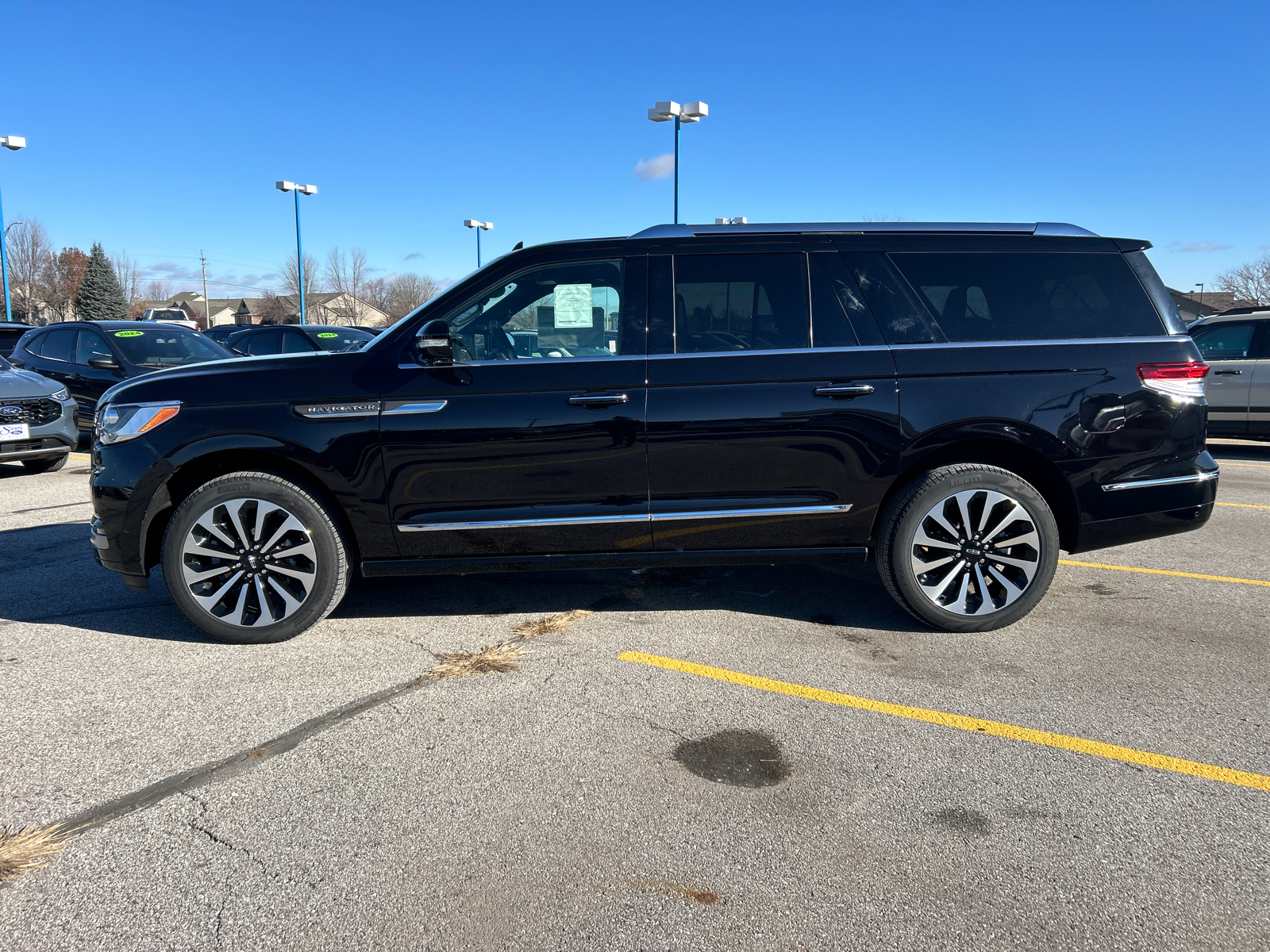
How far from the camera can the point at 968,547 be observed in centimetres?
427

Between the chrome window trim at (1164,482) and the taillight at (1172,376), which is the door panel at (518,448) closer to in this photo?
the chrome window trim at (1164,482)

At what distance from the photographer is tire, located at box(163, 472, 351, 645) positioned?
13.6ft

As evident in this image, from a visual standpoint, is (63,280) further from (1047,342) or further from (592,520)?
(1047,342)

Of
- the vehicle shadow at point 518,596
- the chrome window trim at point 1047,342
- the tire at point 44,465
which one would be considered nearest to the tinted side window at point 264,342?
the tire at point 44,465

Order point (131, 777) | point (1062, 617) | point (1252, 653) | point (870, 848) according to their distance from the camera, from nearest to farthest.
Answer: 1. point (870, 848)
2. point (131, 777)
3. point (1252, 653)
4. point (1062, 617)

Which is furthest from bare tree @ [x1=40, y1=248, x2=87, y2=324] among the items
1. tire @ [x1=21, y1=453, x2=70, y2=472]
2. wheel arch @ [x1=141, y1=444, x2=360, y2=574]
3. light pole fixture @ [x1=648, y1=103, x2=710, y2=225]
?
wheel arch @ [x1=141, y1=444, x2=360, y2=574]

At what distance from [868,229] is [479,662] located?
2.85 metres

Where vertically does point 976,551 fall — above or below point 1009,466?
below

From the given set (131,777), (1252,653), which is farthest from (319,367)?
(1252,653)

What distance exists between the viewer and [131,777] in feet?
9.75

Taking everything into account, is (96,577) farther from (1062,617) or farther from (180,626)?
(1062,617)

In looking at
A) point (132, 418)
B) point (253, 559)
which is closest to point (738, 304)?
point (253, 559)

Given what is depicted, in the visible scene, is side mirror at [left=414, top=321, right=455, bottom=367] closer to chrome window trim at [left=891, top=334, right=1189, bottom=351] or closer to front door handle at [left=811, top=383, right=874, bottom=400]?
front door handle at [left=811, top=383, right=874, bottom=400]

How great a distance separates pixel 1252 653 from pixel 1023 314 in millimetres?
1903
